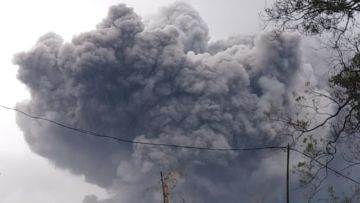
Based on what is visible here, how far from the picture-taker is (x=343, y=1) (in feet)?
46.9

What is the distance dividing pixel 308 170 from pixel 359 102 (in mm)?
2950

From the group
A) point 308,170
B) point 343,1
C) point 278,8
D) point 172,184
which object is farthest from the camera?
point 172,184

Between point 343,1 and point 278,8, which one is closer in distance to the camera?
point 343,1

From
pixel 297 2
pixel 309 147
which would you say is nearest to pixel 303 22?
pixel 297 2

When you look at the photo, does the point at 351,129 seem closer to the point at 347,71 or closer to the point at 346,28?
the point at 347,71

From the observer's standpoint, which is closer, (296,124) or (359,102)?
(359,102)

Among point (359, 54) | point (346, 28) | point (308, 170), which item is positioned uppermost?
point (346, 28)

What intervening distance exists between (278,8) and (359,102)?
3.60 m

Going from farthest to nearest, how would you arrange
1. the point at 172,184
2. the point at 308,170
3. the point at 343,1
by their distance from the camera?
1. the point at 172,184
2. the point at 308,170
3. the point at 343,1

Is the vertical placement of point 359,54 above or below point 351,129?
above

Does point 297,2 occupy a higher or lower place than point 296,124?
higher

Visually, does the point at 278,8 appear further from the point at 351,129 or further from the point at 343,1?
the point at 351,129

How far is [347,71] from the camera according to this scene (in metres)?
15.0

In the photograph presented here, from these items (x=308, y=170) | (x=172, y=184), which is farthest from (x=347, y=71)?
(x=172, y=184)
